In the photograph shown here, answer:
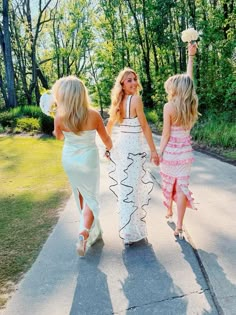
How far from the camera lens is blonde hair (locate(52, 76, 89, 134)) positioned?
3131 millimetres

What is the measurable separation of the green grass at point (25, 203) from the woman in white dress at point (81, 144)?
2.11ft

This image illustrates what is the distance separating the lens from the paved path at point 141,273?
262cm

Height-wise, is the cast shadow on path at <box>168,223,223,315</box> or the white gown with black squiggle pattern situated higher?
the white gown with black squiggle pattern

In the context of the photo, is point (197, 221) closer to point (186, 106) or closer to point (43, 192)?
point (186, 106)

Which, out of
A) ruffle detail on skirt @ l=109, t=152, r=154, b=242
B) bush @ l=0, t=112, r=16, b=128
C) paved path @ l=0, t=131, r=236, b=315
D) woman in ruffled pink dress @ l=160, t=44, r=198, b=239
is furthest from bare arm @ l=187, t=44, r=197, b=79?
bush @ l=0, t=112, r=16, b=128

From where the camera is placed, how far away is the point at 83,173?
346 cm

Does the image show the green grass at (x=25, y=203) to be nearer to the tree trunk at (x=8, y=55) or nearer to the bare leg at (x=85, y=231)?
the bare leg at (x=85, y=231)

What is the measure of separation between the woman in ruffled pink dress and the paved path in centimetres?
41

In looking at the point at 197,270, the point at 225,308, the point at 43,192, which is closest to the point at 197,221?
the point at 197,270

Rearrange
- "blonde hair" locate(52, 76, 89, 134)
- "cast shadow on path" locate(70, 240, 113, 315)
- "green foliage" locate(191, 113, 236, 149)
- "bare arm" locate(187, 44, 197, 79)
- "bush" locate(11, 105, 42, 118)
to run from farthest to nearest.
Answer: "bush" locate(11, 105, 42, 118) → "green foliage" locate(191, 113, 236, 149) → "bare arm" locate(187, 44, 197, 79) → "blonde hair" locate(52, 76, 89, 134) → "cast shadow on path" locate(70, 240, 113, 315)

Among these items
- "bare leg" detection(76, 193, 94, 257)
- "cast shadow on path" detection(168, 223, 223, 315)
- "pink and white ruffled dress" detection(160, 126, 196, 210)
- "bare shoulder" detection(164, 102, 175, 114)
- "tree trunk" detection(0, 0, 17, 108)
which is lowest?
"cast shadow on path" detection(168, 223, 223, 315)

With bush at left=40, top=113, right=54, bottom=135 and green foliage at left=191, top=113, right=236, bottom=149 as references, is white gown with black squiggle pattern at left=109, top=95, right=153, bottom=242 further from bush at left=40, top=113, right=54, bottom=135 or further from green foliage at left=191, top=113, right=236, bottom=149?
bush at left=40, top=113, right=54, bottom=135

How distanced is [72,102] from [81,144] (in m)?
0.45

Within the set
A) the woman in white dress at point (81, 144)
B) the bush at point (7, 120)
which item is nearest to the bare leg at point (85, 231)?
the woman in white dress at point (81, 144)
